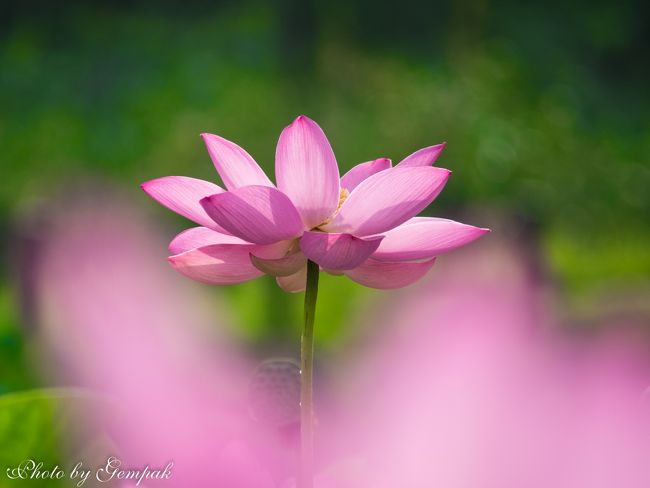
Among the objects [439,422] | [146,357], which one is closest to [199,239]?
[439,422]

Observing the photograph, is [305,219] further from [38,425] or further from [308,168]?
[38,425]

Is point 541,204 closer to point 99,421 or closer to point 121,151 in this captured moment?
point 121,151

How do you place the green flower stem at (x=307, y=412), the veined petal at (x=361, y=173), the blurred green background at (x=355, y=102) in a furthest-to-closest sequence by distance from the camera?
1. the blurred green background at (x=355, y=102)
2. the veined petal at (x=361, y=173)
3. the green flower stem at (x=307, y=412)

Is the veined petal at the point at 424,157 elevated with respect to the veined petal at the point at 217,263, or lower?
elevated

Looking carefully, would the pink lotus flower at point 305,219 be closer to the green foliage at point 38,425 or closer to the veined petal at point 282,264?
→ the veined petal at point 282,264

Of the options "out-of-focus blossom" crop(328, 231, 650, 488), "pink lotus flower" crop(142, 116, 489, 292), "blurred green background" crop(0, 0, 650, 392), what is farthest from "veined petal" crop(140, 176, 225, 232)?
"blurred green background" crop(0, 0, 650, 392)

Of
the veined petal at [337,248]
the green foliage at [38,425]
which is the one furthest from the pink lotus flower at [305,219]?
the green foliage at [38,425]

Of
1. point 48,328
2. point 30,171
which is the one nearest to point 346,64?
point 30,171
